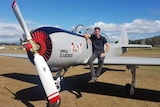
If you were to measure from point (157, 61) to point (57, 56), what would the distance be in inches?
160

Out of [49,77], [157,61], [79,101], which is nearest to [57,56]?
[49,77]

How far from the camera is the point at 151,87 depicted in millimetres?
11680

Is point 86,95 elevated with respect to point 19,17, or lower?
lower

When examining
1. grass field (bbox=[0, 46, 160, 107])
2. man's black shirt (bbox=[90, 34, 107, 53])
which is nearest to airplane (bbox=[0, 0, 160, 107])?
man's black shirt (bbox=[90, 34, 107, 53])

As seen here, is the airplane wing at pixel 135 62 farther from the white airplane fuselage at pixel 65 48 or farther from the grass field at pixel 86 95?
the grass field at pixel 86 95

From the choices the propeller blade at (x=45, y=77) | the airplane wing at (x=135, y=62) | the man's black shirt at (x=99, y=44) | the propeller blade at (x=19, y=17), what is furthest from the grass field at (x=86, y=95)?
the propeller blade at (x=19, y=17)

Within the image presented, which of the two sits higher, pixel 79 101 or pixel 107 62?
pixel 107 62

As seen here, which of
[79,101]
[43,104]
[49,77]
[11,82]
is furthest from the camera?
[11,82]

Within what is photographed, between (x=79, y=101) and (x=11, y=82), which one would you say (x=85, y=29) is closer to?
(x=79, y=101)

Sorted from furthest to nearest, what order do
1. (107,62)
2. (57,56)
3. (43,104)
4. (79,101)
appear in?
(107,62)
(79,101)
(43,104)
(57,56)

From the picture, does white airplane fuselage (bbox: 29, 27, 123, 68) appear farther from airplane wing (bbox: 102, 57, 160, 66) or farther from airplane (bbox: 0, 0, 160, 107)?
airplane wing (bbox: 102, 57, 160, 66)

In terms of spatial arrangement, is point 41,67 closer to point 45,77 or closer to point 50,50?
point 45,77

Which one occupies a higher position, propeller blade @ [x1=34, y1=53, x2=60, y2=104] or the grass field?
propeller blade @ [x1=34, y1=53, x2=60, y2=104]

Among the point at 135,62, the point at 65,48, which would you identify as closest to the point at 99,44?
the point at 135,62
